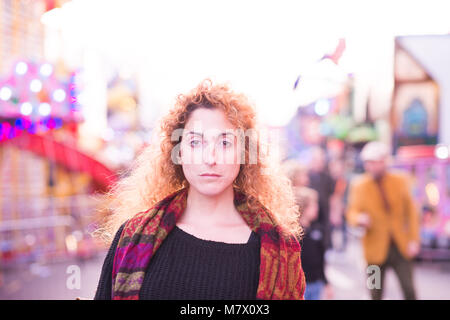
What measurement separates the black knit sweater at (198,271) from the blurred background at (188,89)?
380mm

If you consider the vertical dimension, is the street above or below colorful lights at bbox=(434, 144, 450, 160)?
below

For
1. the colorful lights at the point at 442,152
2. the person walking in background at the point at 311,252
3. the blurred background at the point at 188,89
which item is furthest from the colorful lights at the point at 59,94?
the colorful lights at the point at 442,152

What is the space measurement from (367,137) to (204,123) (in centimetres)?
496

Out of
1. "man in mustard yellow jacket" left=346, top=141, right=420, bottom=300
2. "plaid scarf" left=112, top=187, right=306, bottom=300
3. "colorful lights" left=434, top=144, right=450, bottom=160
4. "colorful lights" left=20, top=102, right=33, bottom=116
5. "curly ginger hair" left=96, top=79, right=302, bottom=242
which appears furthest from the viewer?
"colorful lights" left=434, top=144, right=450, bottom=160

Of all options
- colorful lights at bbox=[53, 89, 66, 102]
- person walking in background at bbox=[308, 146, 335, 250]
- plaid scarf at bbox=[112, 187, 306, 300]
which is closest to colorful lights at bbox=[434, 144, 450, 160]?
person walking in background at bbox=[308, 146, 335, 250]

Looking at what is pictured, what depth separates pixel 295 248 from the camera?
1322mm

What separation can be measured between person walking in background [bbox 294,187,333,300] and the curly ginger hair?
1.14 m

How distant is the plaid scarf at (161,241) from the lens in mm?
1237

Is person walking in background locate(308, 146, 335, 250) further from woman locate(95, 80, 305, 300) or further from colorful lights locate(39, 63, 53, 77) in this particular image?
woman locate(95, 80, 305, 300)

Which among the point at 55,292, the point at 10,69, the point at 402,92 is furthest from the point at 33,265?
the point at 402,92

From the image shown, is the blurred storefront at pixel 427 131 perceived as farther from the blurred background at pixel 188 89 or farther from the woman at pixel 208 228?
the woman at pixel 208 228

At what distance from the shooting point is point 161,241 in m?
1.30

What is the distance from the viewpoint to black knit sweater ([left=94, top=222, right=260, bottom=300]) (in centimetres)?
125

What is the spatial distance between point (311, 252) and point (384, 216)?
97cm
